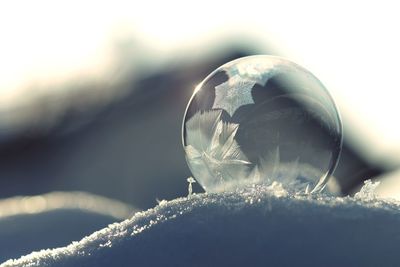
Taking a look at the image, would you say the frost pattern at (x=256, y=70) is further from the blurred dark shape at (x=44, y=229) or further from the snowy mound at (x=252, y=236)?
the blurred dark shape at (x=44, y=229)

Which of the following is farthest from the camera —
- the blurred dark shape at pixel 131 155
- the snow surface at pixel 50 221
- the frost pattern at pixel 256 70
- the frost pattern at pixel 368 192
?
the blurred dark shape at pixel 131 155

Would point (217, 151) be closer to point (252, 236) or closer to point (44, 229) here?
point (252, 236)

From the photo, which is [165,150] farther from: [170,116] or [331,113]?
[331,113]

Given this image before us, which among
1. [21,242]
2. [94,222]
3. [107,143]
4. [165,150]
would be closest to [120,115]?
[107,143]

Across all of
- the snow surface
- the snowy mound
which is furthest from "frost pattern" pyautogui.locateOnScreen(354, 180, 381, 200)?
the snow surface

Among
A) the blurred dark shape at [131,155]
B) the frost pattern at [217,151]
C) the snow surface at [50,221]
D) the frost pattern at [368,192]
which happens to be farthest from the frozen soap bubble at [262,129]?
the blurred dark shape at [131,155]

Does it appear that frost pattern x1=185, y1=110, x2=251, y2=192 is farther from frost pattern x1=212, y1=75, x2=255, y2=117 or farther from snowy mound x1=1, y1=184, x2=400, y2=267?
snowy mound x1=1, y1=184, x2=400, y2=267

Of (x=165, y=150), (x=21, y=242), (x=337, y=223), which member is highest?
(x=337, y=223)
